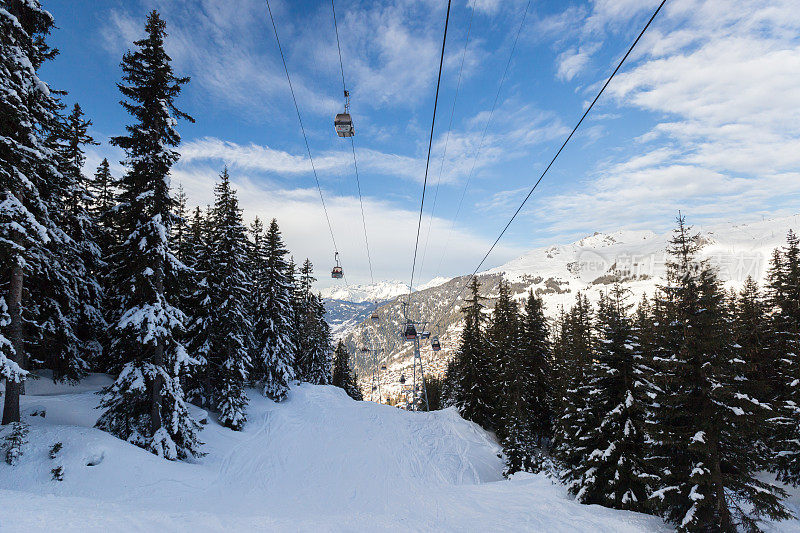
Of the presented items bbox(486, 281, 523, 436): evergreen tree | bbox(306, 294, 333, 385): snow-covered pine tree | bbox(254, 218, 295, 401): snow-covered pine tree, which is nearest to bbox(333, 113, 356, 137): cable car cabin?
bbox(254, 218, 295, 401): snow-covered pine tree

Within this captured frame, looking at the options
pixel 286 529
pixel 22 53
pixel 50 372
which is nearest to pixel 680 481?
pixel 286 529

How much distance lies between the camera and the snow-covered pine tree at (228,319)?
23.4m

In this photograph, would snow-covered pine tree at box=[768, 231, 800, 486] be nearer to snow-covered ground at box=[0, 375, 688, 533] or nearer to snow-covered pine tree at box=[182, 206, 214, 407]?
snow-covered ground at box=[0, 375, 688, 533]

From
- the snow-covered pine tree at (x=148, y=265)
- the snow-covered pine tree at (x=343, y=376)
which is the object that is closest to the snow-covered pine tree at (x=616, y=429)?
the snow-covered pine tree at (x=148, y=265)

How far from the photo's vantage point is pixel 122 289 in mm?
14648

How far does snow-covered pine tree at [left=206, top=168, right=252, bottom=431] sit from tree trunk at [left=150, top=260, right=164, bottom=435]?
809cm

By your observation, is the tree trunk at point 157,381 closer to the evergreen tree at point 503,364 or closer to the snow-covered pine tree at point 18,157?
the snow-covered pine tree at point 18,157

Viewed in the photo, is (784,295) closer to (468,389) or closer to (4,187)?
(468,389)

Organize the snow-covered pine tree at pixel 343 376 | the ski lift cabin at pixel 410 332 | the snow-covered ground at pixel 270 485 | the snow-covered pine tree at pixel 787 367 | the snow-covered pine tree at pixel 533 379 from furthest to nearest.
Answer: the snow-covered pine tree at pixel 343 376 < the ski lift cabin at pixel 410 332 < the snow-covered pine tree at pixel 533 379 < the snow-covered pine tree at pixel 787 367 < the snow-covered ground at pixel 270 485

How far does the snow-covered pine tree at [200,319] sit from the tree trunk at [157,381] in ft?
23.1

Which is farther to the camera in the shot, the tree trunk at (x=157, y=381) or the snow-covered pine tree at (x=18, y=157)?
the tree trunk at (x=157, y=381)

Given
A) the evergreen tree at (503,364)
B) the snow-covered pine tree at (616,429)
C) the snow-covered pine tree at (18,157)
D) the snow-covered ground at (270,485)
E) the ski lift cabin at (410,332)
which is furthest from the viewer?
the ski lift cabin at (410,332)

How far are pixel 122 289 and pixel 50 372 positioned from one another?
14.9 m

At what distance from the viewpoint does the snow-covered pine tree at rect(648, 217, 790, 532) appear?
33.0ft
